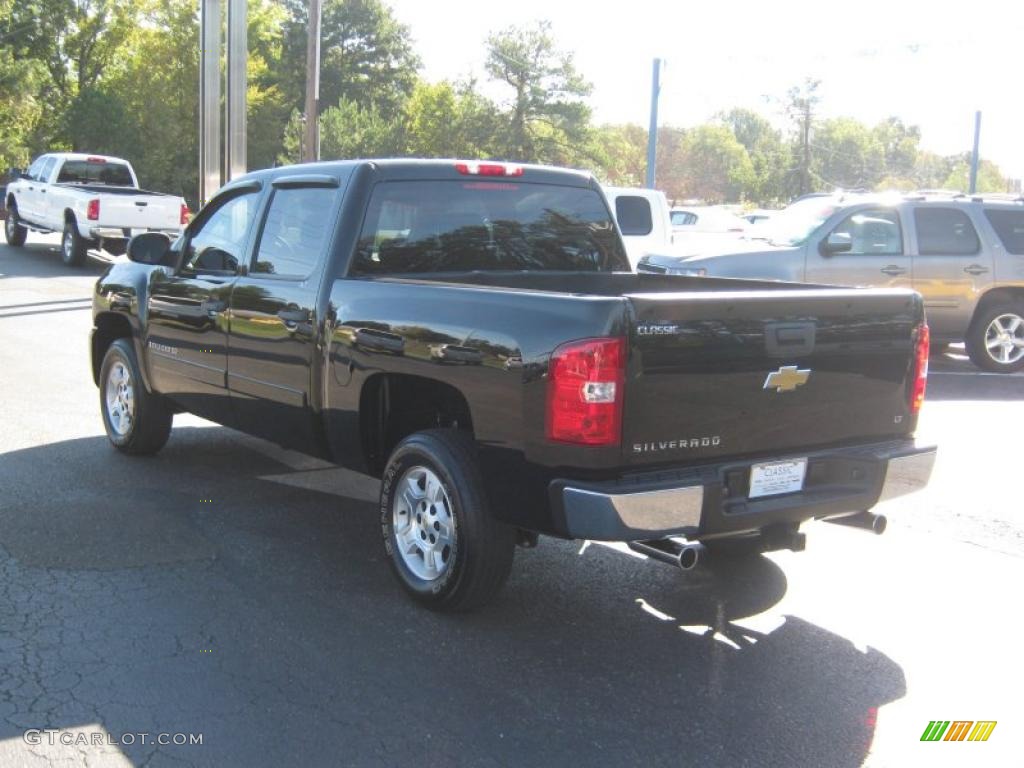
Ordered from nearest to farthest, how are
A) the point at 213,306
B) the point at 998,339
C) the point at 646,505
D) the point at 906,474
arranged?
the point at 646,505 < the point at 906,474 < the point at 213,306 < the point at 998,339

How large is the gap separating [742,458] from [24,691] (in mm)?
2722

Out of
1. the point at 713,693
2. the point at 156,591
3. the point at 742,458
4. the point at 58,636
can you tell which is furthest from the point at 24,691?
the point at 742,458

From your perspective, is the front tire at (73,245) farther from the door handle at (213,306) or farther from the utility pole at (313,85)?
the door handle at (213,306)

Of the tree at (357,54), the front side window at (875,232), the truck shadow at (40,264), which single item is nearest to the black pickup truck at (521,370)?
the front side window at (875,232)

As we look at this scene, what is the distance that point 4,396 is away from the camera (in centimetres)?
884

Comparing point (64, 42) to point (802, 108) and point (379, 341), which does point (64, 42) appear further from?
point (379, 341)

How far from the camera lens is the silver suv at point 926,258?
38.1 ft

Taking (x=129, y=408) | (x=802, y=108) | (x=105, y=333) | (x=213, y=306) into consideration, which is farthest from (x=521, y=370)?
(x=802, y=108)

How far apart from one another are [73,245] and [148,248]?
1533 centimetres

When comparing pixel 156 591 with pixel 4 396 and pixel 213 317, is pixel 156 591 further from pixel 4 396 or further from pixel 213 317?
pixel 4 396

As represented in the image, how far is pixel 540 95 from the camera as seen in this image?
69.6 m

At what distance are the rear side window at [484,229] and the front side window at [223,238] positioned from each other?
3.48 feet

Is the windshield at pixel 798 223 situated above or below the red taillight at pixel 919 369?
above

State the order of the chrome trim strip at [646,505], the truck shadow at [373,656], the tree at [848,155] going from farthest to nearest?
the tree at [848,155] < the chrome trim strip at [646,505] < the truck shadow at [373,656]
